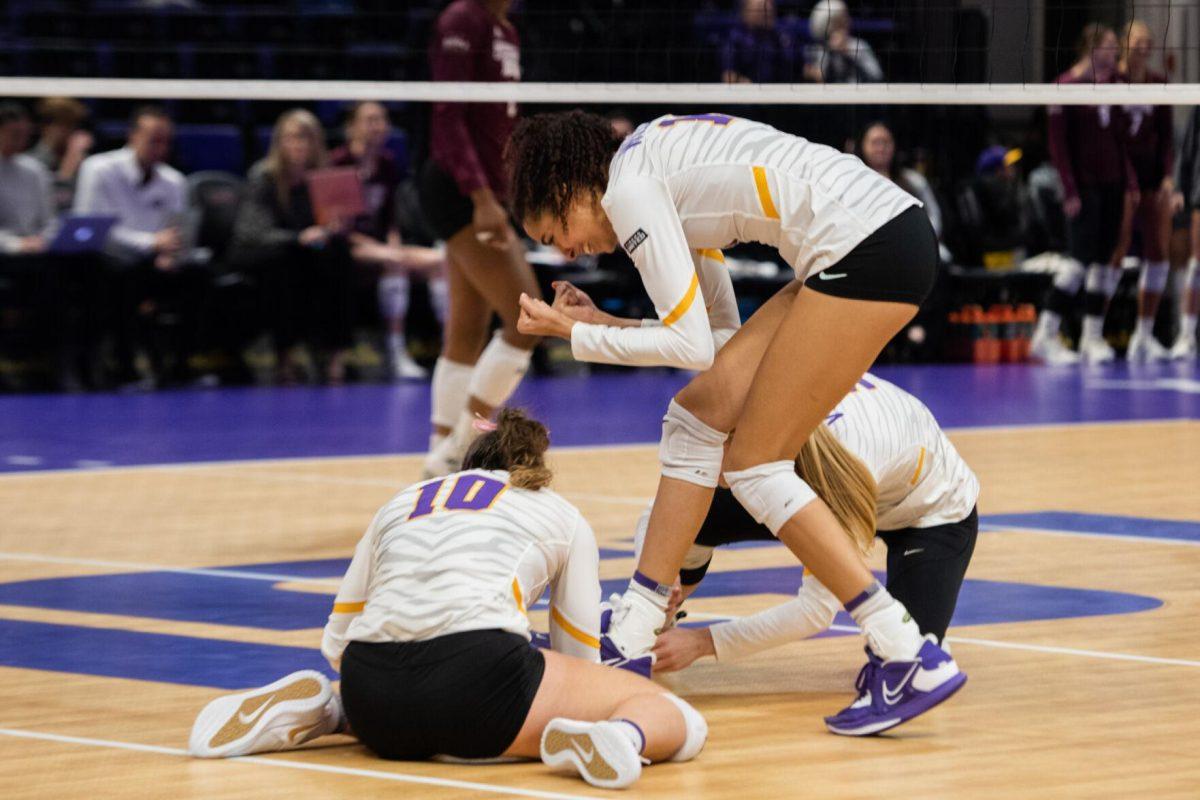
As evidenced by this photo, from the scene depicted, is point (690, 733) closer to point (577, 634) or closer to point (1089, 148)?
point (577, 634)

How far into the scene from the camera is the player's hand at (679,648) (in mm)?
5523

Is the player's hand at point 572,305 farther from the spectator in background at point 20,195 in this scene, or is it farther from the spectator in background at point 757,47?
the spectator in background at point 20,195

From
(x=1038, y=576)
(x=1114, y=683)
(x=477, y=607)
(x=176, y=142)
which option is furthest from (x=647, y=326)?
(x=176, y=142)

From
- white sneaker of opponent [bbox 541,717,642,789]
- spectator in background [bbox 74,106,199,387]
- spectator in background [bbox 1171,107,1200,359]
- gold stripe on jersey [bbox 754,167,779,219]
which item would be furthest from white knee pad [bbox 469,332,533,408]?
spectator in background [bbox 1171,107,1200,359]

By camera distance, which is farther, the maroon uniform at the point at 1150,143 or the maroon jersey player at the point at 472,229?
the maroon uniform at the point at 1150,143

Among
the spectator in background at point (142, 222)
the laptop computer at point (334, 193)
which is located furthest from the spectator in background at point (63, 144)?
the laptop computer at point (334, 193)

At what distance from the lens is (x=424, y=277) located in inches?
612

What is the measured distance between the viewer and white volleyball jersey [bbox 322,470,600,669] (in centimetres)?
449

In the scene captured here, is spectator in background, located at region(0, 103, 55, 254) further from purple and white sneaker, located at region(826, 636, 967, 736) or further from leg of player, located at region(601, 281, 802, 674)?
purple and white sneaker, located at region(826, 636, 967, 736)

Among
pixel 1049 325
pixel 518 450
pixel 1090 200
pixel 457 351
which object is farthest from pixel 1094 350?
pixel 518 450

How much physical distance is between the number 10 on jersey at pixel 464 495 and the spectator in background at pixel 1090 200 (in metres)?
11.9

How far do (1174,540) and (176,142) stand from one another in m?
9.73

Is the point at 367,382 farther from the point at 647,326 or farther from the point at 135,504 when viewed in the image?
the point at 647,326

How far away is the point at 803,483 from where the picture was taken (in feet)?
16.3
